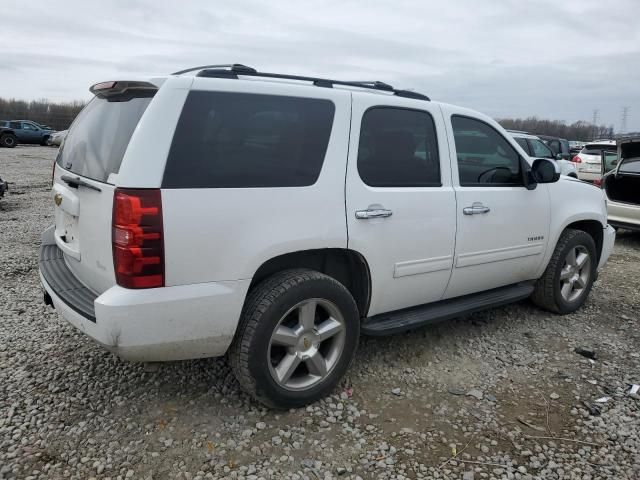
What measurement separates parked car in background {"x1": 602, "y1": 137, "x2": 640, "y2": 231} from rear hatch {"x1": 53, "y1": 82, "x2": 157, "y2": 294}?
705 centimetres

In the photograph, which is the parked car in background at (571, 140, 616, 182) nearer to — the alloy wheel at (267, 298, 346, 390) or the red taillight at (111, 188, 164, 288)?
the alloy wheel at (267, 298, 346, 390)

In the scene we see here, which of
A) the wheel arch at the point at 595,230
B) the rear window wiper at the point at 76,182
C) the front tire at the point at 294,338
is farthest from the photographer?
the wheel arch at the point at 595,230

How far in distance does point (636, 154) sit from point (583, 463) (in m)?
6.54

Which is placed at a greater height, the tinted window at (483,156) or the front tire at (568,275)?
the tinted window at (483,156)

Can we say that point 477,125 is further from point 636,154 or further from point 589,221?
point 636,154

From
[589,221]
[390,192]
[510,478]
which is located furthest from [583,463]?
[589,221]

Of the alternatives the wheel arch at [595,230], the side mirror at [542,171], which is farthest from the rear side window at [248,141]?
the wheel arch at [595,230]

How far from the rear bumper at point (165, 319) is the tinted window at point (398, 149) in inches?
43.0

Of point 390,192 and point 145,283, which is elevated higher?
point 390,192

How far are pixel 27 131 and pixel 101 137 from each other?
35.0m

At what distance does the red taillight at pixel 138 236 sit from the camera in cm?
235

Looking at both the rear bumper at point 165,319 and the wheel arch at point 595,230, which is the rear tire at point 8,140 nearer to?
the rear bumper at point 165,319

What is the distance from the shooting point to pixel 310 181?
2850 millimetres

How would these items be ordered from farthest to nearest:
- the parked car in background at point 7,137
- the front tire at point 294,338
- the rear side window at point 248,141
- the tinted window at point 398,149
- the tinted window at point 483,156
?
the parked car in background at point 7,137 < the tinted window at point 483,156 < the tinted window at point 398,149 < the front tire at point 294,338 < the rear side window at point 248,141
